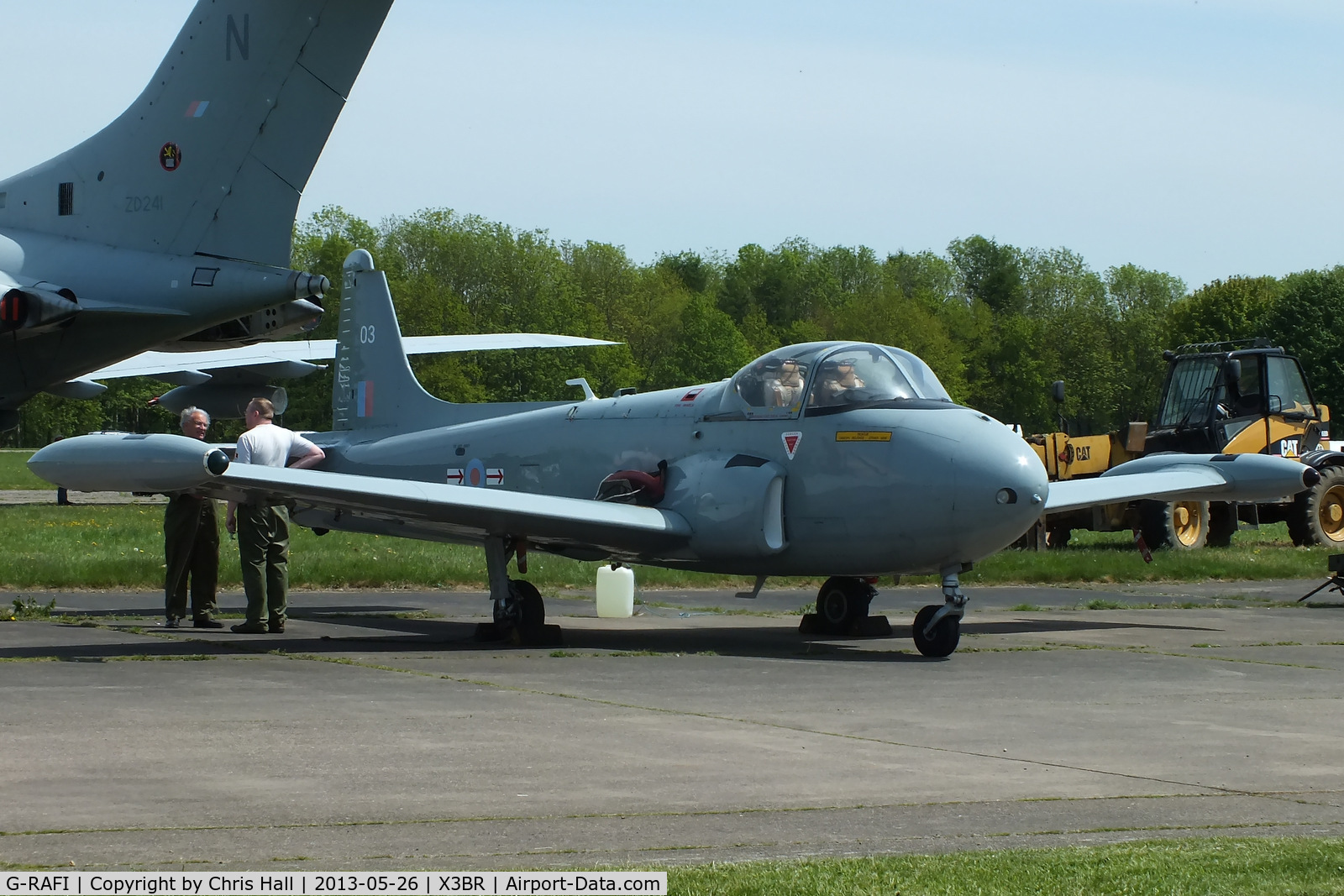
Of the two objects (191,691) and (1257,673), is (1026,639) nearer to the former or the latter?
(1257,673)

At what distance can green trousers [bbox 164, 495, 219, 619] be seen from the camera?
13055mm

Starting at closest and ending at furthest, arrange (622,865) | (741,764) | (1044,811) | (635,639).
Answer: (622,865) < (1044,811) < (741,764) < (635,639)

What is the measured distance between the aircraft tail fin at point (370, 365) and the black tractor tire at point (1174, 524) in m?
12.6

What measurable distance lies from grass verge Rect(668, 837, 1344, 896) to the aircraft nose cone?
20.4 feet

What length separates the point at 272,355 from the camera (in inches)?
1348

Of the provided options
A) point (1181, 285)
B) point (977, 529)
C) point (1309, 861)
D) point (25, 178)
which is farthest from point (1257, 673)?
point (1181, 285)

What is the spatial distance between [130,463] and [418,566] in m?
9.00

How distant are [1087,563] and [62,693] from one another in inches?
572

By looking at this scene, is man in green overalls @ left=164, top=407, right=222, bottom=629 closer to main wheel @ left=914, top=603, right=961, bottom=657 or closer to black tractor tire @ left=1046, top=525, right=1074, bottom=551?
main wheel @ left=914, top=603, right=961, bottom=657

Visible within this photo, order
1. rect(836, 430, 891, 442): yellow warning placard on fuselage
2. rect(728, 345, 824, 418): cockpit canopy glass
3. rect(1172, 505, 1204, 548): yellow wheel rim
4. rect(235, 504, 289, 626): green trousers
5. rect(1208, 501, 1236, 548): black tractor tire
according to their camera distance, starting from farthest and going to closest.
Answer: rect(1208, 501, 1236, 548): black tractor tire
rect(1172, 505, 1204, 548): yellow wheel rim
rect(235, 504, 289, 626): green trousers
rect(728, 345, 824, 418): cockpit canopy glass
rect(836, 430, 891, 442): yellow warning placard on fuselage

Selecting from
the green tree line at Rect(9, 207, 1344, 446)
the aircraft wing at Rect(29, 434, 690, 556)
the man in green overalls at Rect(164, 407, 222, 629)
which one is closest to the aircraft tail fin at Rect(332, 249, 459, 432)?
the aircraft wing at Rect(29, 434, 690, 556)

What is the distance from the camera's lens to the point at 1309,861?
181 inches
